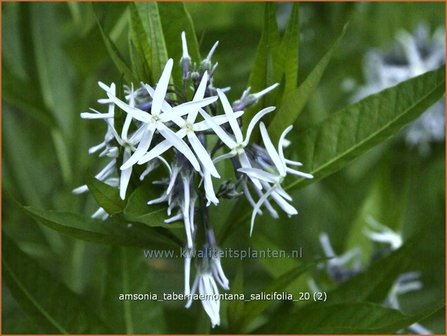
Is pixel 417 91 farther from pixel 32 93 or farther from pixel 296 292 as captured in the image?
pixel 32 93

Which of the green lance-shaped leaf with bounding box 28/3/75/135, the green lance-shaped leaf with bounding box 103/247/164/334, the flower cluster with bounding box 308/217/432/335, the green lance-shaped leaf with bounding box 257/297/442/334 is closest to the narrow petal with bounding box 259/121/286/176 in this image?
the green lance-shaped leaf with bounding box 257/297/442/334

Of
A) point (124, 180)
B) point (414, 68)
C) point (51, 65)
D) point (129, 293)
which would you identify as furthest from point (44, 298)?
point (414, 68)

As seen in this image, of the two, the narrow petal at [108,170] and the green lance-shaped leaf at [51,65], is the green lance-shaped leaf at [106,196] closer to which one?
the narrow petal at [108,170]

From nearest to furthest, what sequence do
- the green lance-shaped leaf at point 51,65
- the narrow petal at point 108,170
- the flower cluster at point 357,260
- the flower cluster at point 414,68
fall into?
the narrow petal at point 108,170 < the flower cluster at point 357,260 < the green lance-shaped leaf at point 51,65 < the flower cluster at point 414,68

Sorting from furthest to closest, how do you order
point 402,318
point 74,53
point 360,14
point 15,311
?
1. point 360,14
2. point 15,311
3. point 74,53
4. point 402,318

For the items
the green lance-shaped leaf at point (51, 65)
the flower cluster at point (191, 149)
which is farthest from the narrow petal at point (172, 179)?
the green lance-shaped leaf at point (51, 65)

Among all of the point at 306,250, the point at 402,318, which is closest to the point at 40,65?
the point at 306,250

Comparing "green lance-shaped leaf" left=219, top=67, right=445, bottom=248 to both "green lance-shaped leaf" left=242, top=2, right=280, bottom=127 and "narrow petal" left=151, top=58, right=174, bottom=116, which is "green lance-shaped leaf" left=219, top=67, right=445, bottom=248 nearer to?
"green lance-shaped leaf" left=242, top=2, right=280, bottom=127
